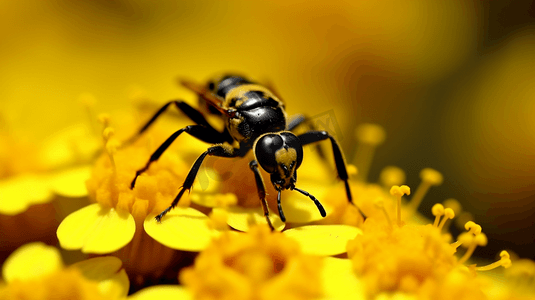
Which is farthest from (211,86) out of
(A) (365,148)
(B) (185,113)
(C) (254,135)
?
(A) (365,148)

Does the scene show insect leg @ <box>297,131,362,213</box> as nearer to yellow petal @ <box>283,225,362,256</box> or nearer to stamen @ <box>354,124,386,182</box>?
yellow petal @ <box>283,225,362,256</box>

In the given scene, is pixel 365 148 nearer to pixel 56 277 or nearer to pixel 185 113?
pixel 185 113

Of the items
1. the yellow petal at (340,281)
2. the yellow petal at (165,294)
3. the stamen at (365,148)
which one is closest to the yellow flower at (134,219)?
the yellow petal at (165,294)

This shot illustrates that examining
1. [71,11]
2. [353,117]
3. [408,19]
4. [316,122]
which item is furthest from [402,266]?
[71,11]

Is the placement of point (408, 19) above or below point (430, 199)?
above

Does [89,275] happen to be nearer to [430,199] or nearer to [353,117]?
[430,199]

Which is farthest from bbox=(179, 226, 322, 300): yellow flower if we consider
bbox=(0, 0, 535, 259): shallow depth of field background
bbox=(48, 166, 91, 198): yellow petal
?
bbox=(0, 0, 535, 259): shallow depth of field background

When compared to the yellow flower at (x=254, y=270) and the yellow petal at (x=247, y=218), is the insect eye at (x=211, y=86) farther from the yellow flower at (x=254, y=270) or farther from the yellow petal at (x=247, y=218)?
the yellow flower at (x=254, y=270)
